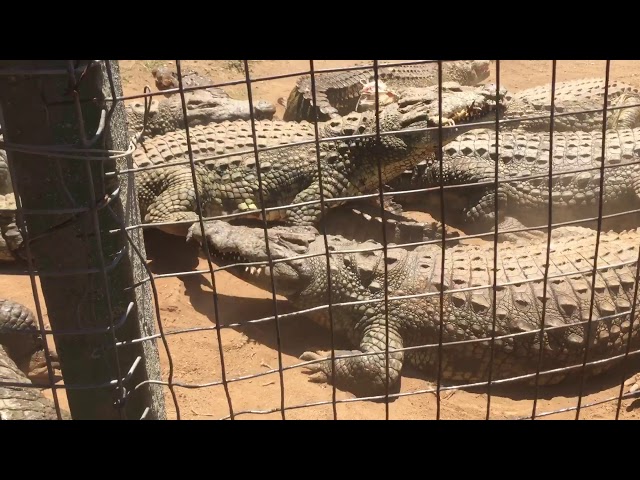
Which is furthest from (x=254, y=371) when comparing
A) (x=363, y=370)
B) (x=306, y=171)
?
(x=306, y=171)

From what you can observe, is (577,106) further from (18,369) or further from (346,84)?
(18,369)

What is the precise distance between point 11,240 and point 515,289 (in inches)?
128

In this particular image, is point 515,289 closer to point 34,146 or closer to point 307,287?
point 307,287

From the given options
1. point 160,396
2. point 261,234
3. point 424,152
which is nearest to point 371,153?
point 424,152

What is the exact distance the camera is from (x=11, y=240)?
4.92 metres

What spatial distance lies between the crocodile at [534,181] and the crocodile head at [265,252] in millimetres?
1541

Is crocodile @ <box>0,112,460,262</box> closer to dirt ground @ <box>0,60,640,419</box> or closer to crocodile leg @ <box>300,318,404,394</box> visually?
dirt ground @ <box>0,60,640,419</box>

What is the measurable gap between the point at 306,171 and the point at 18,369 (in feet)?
9.21

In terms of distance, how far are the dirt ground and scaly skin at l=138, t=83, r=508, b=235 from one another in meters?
0.44

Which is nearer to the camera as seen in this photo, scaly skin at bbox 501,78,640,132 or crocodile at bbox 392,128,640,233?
crocodile at bbox 392,128,640,233

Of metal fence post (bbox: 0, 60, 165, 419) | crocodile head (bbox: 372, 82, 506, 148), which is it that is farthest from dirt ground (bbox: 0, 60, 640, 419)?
crocodile head (bbox: 372, 82, 506, 148)

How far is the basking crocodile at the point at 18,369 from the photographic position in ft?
10.9

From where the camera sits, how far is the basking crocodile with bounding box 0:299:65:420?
331 cm
